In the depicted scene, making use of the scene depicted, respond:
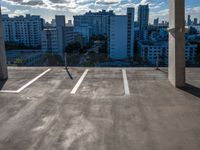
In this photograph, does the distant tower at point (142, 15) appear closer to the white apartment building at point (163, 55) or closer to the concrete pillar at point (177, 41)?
the white apartment building at point (163, 55)

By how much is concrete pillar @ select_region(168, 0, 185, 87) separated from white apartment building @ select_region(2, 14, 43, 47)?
2878 inches

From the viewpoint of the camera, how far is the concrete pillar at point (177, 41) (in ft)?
20.7

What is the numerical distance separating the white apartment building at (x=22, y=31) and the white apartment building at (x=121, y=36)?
1276 inches

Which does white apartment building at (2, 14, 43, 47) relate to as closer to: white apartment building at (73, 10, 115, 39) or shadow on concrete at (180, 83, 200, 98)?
white apartment building at (73, 10, 115, 39)

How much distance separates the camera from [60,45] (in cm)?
6056

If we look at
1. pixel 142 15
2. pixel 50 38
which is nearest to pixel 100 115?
pixel 50 38

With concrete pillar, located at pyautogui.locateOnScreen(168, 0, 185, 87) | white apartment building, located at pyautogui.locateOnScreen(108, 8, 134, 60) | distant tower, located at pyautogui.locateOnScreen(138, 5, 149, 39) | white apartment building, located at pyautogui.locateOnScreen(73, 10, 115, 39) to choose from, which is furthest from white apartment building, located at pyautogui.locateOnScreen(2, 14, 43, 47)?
concrete pillar, located at pyautogui.locateOnScreen(168, 0, 185, 87)

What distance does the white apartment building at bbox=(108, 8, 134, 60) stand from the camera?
5438 centimetres

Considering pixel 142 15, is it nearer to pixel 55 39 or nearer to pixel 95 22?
pixel 95 22

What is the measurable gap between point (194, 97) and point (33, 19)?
267 feet

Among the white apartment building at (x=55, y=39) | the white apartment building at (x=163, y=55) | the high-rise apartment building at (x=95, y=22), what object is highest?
the high-rise apartment building at (x=95, y=22)

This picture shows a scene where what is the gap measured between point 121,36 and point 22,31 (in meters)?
41.1

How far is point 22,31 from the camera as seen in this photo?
76750 mm

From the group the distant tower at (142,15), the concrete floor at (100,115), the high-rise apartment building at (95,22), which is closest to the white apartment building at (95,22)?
the high-rise apartment building at (95,22)
